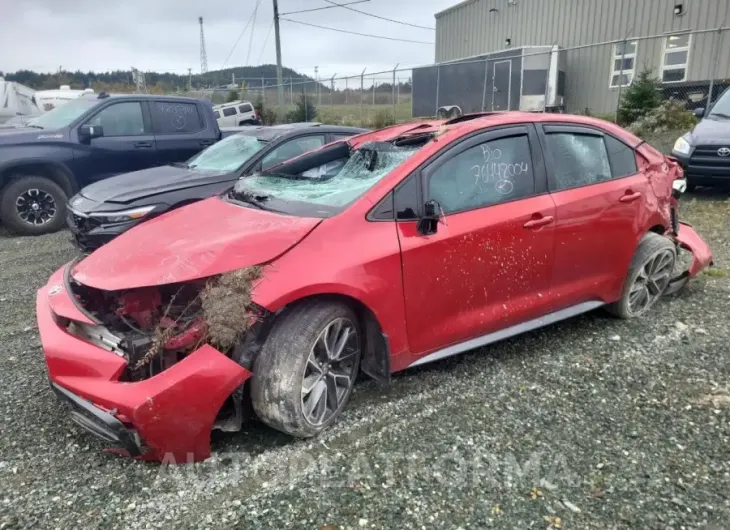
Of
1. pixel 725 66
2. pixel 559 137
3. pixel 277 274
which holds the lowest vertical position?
pixel 277 274

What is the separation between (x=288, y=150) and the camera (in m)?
6.43

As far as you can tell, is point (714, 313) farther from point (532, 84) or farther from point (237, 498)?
point (532, 84)

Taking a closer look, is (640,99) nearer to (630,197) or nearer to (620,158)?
(620,158)

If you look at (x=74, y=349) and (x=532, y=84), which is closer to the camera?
(x=74, y=349)

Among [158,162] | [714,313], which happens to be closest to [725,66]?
[714,313]

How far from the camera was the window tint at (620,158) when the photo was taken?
13.6 feet

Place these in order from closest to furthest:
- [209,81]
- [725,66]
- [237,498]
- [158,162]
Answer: [237,498], [158,162], [725,66], [209,81]

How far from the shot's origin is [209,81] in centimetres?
3978

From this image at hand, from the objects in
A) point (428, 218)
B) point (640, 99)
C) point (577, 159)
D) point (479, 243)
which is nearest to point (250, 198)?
point (428, 218)

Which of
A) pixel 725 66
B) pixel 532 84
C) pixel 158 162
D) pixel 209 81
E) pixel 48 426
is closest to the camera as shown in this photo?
pixel 48 426

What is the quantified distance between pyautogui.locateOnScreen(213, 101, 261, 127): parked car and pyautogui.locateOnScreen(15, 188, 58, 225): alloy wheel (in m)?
13.7

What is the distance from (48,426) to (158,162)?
6.27m

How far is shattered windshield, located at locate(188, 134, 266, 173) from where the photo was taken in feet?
20.8

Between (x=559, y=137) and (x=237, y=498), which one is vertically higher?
(x=559, y=137)
